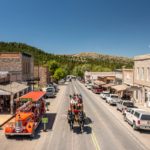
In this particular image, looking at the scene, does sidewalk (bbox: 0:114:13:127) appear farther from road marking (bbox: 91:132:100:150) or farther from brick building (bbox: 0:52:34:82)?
brick building (bbox: 0:52:34:82)

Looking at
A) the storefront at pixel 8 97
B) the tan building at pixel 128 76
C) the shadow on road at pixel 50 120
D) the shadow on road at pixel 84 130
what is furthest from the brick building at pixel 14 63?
the shadow on road at pixel 84 130

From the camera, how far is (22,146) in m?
17.3

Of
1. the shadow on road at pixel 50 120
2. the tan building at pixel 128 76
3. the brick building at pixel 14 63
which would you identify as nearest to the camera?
the shadow on road at pixel 50 120

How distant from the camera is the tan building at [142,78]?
41156 mm

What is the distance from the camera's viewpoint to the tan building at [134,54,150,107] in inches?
1620

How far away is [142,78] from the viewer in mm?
44312

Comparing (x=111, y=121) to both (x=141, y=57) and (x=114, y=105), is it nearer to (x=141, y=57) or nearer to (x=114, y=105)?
(x=114, y=105)

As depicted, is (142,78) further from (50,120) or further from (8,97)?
(50,120)

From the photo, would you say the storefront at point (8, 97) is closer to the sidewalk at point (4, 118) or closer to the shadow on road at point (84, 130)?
the sidewalk at point (4, 118)

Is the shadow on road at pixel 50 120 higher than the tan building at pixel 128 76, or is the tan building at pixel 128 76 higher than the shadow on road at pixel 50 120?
the tan building at pixel 128 76

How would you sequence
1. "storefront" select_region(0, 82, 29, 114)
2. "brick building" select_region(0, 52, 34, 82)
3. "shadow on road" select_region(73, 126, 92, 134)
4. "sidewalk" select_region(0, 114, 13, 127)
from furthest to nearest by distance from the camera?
"brick building" select_region(0, 52, 34, 82) < "storefront" select_region(0, 82, 29, 114) < "sidewalk" select_region(0, 114, 13, 127) < "shadow on road" select_region(73, 126, 92, 134)

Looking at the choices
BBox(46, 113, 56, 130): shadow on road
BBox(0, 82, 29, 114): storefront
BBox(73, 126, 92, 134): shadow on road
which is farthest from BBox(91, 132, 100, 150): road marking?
BBox(0, 82, 29, 114): storefront

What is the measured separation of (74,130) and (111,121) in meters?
6.43

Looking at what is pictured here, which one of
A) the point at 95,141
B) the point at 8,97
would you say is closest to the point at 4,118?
the point at 8,97
